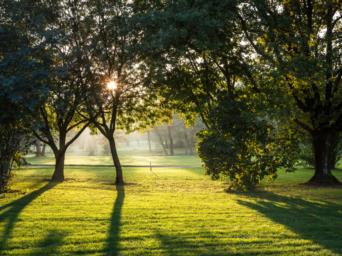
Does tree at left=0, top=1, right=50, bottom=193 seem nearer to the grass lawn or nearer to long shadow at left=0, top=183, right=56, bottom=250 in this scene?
long shadow at left=0, top=183, right=56, bottom=250

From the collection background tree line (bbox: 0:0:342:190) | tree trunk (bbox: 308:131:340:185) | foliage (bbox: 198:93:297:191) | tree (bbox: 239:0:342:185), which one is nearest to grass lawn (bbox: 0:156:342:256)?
foliage (bbox: 198:93:297:191)

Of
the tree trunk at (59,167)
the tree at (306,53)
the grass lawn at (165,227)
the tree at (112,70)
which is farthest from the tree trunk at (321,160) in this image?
the tree trunk at (59,167)

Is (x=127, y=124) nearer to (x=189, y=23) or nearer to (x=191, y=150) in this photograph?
(x=189, y=23)

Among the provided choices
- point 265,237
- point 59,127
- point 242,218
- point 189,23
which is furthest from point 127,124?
point 265,237

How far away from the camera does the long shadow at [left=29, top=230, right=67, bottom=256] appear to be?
8547 mm

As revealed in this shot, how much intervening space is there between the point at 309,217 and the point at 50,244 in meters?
8.25

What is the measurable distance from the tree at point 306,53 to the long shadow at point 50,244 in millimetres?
11088

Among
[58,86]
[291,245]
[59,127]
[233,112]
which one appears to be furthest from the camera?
[59,127]

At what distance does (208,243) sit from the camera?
31.1 feet

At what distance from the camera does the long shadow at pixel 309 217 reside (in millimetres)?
10172

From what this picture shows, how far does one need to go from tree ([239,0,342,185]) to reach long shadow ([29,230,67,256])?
437 inches

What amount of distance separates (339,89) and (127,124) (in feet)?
49.4

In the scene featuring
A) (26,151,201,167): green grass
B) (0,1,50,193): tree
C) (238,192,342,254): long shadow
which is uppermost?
(0,1,50,193): tree

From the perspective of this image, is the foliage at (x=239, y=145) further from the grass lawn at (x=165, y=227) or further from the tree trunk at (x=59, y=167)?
the tree trunk at (x=59, y=167)
